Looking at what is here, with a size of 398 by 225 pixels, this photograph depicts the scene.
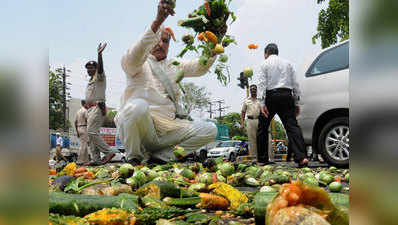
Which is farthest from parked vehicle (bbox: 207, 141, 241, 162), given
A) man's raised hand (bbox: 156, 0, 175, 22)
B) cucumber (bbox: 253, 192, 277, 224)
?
cucumber (bbox: 253, 192, 277, 224)

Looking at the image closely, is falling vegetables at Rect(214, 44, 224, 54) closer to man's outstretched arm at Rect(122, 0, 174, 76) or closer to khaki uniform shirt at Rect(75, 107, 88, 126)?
man's outstretched arm at Rect(122, 0, 174, 76)

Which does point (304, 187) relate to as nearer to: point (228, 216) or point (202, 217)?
point (202, 217)

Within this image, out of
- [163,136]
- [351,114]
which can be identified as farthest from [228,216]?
[163,136]

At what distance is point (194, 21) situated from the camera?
14.1ft

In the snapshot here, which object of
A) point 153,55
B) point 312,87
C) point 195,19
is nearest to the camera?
point 195,19

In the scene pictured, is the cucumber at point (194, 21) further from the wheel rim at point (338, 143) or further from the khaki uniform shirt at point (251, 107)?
the khaki uniform shirt at point (251, 107)

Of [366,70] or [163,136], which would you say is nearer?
[366,70]

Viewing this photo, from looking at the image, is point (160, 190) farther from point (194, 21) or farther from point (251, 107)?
point (251, 107)

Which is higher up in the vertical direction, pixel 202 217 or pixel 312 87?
pixel 312 87

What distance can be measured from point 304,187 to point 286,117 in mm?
4546

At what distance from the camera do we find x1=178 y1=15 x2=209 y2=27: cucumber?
4.26m

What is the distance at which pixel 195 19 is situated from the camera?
169 inches

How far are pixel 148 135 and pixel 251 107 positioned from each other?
13.6 feet

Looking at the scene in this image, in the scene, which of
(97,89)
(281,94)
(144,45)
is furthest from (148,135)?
(97,89)
